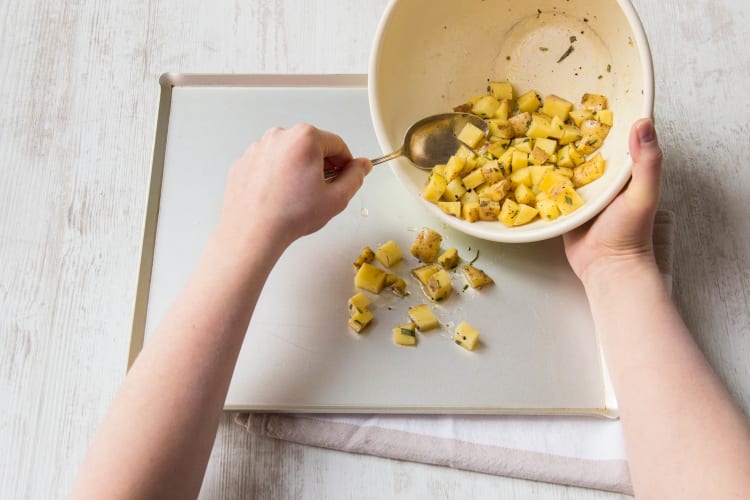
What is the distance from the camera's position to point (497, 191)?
3.03 feet

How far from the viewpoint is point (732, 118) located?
1.07 m

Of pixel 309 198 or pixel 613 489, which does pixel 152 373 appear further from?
pixel 613 489

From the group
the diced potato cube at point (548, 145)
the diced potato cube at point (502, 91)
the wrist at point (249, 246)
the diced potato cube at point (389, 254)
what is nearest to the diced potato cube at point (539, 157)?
the diced potato cube at point (548, 145)

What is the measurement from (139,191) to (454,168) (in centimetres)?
48

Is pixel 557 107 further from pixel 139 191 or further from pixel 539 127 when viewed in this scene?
pixel 139 191

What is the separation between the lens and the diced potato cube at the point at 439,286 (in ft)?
3.08

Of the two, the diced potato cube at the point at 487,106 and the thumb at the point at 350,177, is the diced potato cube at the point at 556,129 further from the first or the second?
the thumb at the point at 350,177

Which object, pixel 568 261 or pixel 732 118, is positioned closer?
pixel 568 261

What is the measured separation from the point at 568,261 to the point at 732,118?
1.20 ft

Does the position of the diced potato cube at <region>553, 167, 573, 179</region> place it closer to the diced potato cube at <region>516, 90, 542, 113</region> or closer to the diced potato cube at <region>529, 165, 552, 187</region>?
the diced potato cube at <region>529, 165, 552, 187</region>

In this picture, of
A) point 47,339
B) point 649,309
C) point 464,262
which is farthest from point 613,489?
point 47,339

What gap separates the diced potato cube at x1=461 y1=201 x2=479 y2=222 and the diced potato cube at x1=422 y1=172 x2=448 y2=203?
37 millimetres

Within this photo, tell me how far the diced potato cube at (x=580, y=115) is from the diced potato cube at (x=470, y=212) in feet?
0.61

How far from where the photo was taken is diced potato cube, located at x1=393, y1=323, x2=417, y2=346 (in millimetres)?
928
